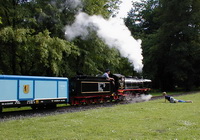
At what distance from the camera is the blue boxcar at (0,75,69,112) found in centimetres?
1269

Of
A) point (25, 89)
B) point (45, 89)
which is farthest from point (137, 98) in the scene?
point (25, 89)

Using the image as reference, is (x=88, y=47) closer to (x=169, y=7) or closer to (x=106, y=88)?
(x=106, y=88)

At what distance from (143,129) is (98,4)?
1943 centimetres

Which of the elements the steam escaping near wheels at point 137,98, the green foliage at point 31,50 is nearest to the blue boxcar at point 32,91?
the green foliage at point 31,50

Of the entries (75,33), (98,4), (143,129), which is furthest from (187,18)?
(143,129)

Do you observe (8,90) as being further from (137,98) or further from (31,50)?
(137,98)

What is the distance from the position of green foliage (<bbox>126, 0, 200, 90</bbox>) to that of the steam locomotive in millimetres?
17828

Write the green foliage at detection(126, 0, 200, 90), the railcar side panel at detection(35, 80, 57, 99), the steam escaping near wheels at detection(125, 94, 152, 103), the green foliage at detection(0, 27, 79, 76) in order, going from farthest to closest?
the green foliage at detection(126, 0, 200, 90) → the steam escaping near wheels at detection(125, 94, 152, 103) → the green foliage at detection(0, 27, 79, 76) → the railcar side panel at detection(35, 80, 57, 99)

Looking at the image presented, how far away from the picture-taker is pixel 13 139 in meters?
7.22

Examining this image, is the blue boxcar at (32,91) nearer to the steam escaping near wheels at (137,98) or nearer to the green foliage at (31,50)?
the green foliage at (31,50)

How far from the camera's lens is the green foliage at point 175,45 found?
3838 cm

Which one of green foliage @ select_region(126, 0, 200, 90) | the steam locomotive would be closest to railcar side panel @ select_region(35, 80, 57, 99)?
the steam locomotive

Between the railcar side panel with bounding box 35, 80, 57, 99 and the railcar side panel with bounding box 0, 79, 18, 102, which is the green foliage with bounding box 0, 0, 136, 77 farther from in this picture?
the railcar side panel with bounding box 0, 79, 18, 102

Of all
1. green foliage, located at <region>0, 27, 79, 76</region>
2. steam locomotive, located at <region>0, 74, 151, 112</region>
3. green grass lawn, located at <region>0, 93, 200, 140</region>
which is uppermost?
green foliage, located at <region>0, 27, 79, 76</region>
